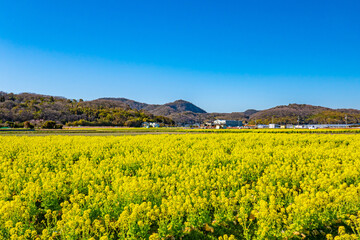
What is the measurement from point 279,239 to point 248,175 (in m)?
4.26

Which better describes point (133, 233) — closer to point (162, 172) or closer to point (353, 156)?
point (162, 172)

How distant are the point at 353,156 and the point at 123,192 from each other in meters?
10.0

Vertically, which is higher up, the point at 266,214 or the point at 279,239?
the point at 266,214

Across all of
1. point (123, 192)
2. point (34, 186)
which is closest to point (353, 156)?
point (123, 192)

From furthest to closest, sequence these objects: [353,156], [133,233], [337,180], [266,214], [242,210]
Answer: [353,156]
[337,180]
[242,210]
[266,214]
[133,233]

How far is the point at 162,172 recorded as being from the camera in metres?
7.88

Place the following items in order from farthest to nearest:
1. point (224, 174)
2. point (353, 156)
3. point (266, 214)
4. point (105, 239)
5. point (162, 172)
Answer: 1. point (353, 156)
2. point (162, 172)
3. point (224, 174)
4. point (266, 214)
5. point (105, 239)

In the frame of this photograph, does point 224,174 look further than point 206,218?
Yes

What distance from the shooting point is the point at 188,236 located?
469 cm

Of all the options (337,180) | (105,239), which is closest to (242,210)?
(105,239)

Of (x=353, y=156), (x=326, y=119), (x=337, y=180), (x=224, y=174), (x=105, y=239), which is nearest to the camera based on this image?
(x=105, y=239)

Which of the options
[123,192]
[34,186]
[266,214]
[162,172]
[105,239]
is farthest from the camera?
[162,172]

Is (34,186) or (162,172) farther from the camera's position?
(162,172)

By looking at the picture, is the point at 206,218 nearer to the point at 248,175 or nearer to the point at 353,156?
the point at 248,175
